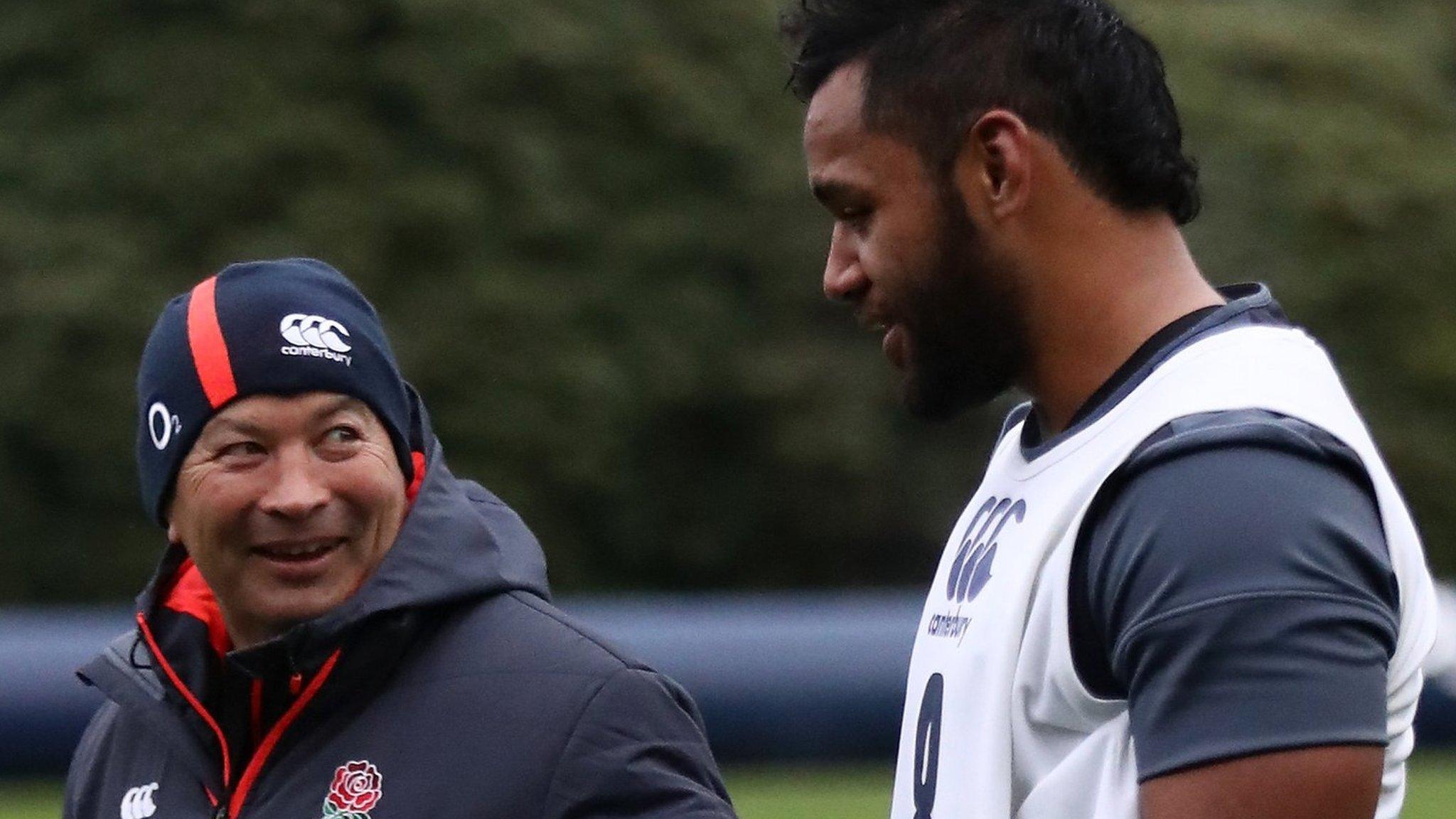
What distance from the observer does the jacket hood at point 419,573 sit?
2.93 meters

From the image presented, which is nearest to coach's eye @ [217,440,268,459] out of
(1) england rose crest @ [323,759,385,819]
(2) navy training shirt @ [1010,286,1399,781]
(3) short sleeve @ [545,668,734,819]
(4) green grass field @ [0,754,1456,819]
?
(1) england rose crest @ [323,759,385,819]

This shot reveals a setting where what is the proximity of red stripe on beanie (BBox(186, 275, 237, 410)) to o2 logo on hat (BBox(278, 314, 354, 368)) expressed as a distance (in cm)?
8

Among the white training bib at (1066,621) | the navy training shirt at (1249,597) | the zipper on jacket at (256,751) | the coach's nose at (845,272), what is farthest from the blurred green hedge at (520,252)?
the navy training shirt at (1249,597)

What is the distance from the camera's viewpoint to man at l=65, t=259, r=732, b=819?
287 cm

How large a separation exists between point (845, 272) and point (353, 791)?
36.7 inches

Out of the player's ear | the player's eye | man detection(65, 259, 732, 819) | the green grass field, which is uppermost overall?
the player's ear

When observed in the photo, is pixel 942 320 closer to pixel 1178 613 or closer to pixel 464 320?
pixel 1178 613

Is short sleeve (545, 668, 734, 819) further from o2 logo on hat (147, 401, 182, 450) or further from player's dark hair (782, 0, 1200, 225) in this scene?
→ player's dark hair (782, 0, 1200, 225)

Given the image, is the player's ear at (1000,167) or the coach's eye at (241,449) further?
the coach's eye at (241,449)

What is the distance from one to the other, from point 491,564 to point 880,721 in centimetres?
870

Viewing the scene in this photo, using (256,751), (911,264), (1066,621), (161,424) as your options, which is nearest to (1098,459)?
(1066,621)

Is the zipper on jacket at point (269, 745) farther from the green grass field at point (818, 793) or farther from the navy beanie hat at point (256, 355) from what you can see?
the green grass field at point (818, 793)

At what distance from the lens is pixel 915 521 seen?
20547 millimetres

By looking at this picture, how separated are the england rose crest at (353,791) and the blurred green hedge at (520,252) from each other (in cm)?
1468
